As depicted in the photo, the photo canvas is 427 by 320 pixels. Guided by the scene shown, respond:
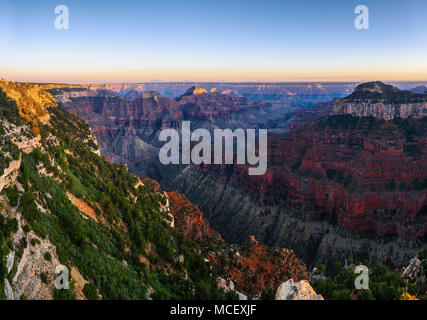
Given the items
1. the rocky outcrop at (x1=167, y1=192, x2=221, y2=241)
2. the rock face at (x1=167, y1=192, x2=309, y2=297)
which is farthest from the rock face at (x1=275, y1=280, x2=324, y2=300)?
the rocky outcrop at (x1=167, y1=192, x2=221, y2=241)

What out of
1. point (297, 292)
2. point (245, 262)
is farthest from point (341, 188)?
point (297, 292)

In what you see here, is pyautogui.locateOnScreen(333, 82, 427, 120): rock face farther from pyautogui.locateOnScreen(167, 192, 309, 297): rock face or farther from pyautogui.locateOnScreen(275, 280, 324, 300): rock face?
pyautogui.locateOnScreen(275, 280, 324, 300): rock face

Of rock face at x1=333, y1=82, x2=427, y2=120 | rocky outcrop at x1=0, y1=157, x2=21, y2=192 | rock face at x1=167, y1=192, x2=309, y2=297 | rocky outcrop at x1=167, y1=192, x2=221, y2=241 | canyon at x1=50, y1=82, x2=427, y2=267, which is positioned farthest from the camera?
rock face at x1=333, y1=82, x2=427, y2=120

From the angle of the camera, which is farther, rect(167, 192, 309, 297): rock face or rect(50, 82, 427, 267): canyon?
rect(50, 82, 427, 267): canyon

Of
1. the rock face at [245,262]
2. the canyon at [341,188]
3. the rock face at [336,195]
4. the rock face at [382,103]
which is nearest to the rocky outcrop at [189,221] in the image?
the rock face at [245,262]
